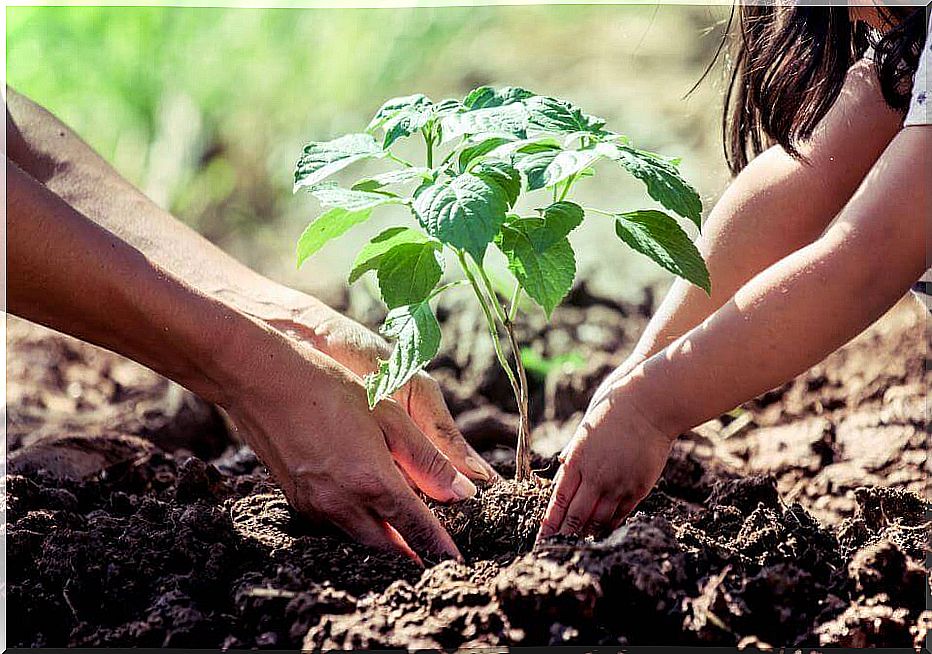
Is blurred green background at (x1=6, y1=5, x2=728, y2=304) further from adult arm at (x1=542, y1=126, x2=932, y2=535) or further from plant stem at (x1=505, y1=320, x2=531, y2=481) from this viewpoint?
adult arm at (x1=542, y1=126, x2=932, y2=535)

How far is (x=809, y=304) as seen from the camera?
3.98 ft

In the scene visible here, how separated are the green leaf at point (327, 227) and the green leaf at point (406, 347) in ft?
0.41

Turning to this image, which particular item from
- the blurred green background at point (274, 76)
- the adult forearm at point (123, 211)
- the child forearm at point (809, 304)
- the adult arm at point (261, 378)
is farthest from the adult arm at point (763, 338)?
the blurred green background at point (274, 76)

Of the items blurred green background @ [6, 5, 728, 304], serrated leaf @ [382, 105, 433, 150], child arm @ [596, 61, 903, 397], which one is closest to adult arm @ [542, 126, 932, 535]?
child arm @ [596, 61, 903, 397]

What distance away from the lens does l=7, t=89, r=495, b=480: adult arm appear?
1574 mm

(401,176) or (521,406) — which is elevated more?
Result: (401,176)

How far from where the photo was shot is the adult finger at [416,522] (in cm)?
129

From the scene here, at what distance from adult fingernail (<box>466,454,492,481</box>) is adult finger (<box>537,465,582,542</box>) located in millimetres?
235

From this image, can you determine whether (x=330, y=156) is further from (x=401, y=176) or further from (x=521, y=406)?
(x=521, y=406)

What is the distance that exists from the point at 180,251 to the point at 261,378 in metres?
0.50

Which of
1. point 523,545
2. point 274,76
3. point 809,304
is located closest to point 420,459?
point 523,545

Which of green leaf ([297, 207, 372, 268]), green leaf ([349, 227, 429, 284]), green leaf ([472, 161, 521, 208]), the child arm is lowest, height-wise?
the child arm

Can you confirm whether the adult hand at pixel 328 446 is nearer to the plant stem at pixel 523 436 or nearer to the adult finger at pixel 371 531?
the adult finger at pixel 371 531

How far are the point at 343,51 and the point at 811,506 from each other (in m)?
2.76
